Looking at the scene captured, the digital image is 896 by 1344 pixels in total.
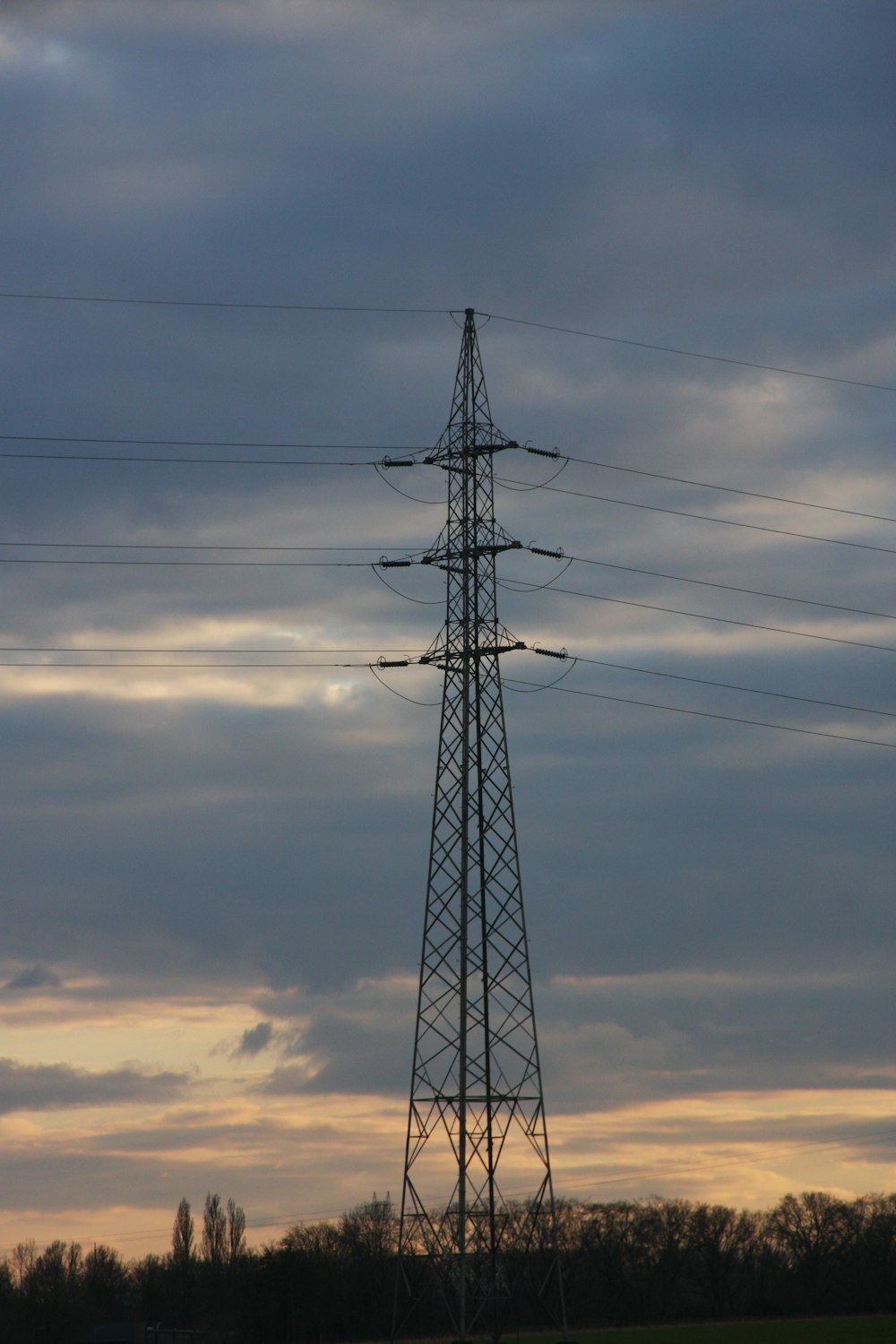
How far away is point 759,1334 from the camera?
4008 inches

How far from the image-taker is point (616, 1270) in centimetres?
16738

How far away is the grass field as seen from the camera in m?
92.4

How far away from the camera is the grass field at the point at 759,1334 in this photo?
92438 mm

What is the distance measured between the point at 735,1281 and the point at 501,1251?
369ft

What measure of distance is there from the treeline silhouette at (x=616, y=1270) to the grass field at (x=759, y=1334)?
25451mm

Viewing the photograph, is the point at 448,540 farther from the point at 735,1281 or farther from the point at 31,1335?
the point at 735,1281

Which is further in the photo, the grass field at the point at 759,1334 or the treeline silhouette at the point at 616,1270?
the treeline silhouette at the point at 616,1270

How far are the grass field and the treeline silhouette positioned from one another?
2545cm

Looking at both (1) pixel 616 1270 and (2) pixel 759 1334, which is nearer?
(2) pixel 759 1334

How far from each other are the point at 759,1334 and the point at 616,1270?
6804 cm

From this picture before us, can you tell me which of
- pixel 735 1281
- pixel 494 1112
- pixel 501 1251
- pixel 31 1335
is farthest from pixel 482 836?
pixel 735 1281

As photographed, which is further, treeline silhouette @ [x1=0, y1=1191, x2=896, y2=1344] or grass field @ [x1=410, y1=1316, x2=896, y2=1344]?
treeline silhouette @ [x1=0, y1=1191, x2=896, y2=1344]

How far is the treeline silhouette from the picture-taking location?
15225 centimetres

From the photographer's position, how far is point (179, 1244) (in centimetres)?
18225
